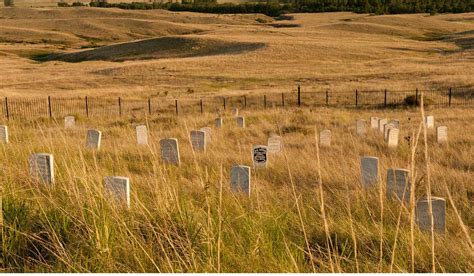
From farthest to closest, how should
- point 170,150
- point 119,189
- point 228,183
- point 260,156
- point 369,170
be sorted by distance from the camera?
point 170,150 < point 260,156 < point 369,170 < point 228,183 < point 119,189

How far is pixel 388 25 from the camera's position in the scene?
105 meters

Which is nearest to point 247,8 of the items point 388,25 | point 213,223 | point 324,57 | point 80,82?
point 388,25

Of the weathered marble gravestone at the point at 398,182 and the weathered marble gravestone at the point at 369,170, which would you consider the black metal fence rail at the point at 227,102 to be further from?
the weathered marble gravestone at the point at 398,182

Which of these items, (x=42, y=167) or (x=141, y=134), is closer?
(x=42, y=167)

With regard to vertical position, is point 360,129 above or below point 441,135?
below

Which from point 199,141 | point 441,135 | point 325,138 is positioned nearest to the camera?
point 199,141

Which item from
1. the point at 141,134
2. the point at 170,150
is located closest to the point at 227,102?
the point at 141,134

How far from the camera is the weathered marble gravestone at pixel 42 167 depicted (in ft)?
21.2

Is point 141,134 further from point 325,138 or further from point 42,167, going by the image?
point 42,167

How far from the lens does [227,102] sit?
34000mm

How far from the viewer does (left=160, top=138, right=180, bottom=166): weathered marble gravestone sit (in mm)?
10672

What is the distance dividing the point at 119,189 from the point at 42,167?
1556 millimetres

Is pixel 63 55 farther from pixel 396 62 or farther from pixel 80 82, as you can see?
pixel 396 62

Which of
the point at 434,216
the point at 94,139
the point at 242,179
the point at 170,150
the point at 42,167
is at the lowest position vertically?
the point at 94,139
